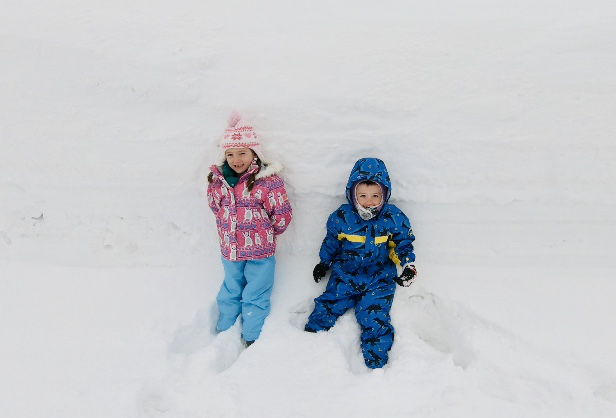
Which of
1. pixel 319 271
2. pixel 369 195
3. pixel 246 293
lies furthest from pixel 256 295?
pixel 369 195

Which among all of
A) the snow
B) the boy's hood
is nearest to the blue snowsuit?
the boy's hood

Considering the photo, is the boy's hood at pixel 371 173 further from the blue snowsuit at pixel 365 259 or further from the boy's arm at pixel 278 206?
the boy's arm at pixel 278 206

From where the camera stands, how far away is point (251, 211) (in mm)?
2980

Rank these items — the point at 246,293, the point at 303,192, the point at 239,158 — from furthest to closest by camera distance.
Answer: the point at 303,192 → the point at 246,293 → the point at 239,158

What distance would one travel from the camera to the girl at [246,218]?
2949mm

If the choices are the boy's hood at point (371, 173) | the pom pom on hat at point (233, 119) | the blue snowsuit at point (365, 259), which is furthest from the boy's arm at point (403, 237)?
the pom pom on hat at point (233, 119)

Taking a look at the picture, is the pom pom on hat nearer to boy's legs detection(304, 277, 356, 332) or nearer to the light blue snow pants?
the light blue snow pants

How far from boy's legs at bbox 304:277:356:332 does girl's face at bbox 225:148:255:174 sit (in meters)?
0.95

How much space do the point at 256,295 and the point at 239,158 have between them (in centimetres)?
90

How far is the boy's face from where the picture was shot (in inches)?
113

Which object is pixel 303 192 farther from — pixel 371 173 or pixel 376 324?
pixel 376 324

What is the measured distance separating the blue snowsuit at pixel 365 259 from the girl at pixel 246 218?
1.16 feet

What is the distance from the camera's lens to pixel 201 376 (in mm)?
2584

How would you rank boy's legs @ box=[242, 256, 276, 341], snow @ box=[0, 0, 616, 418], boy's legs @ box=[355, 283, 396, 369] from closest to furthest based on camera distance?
snow @ box=[0, 0, 616, 418] → boy's legs @ box=[355, 283, 396, 369] → boy's legs @ box=[242, 256, 276, 341]
